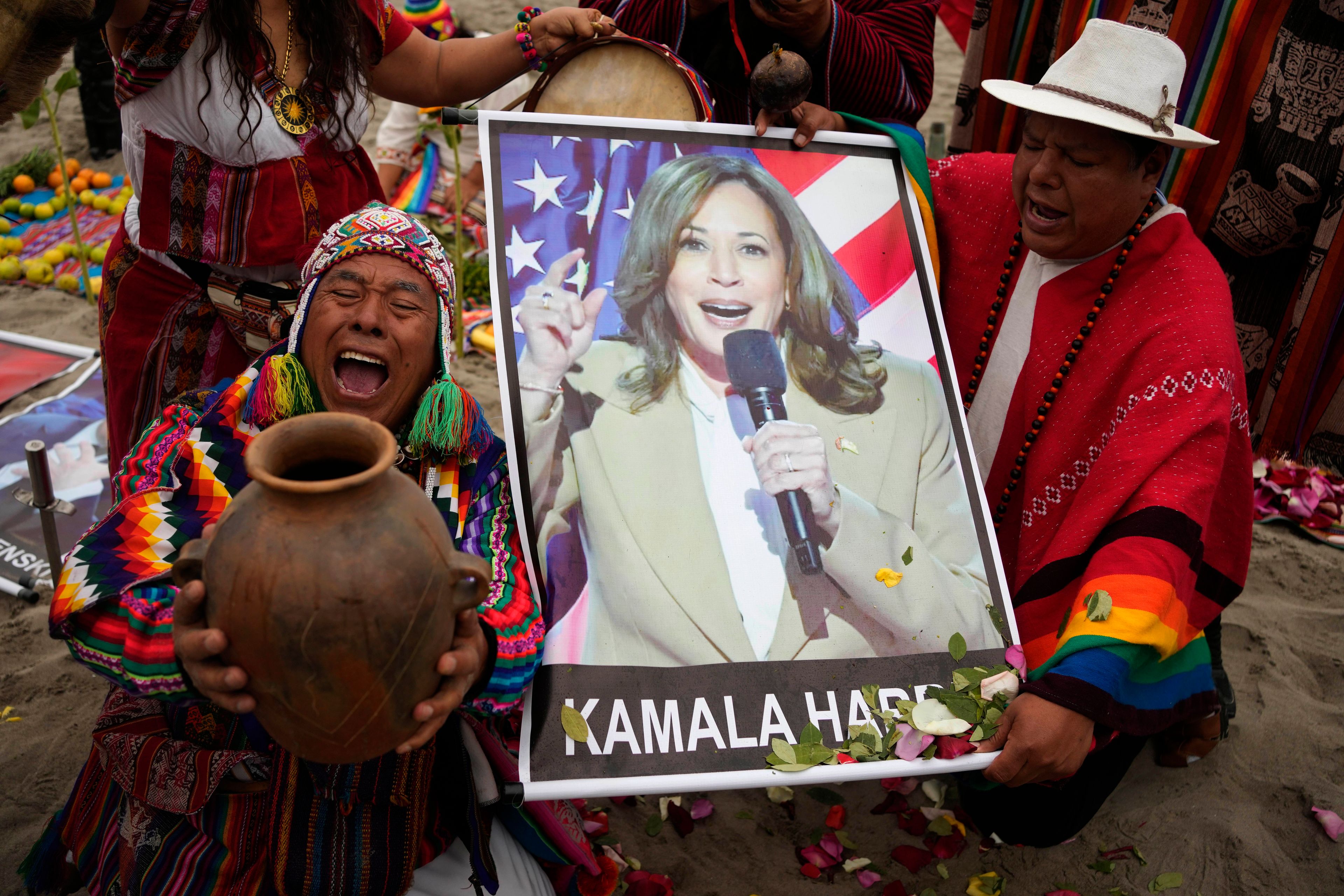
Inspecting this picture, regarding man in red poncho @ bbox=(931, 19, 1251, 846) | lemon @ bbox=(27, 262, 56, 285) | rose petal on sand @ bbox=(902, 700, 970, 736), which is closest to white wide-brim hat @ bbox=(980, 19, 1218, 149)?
man in red poncho @ bbox=(931, 19, 1251, 846)

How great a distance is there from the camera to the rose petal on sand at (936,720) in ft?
6.25

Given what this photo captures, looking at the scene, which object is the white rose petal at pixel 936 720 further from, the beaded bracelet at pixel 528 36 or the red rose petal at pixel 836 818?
the beaded bracelet at pixel 528 36

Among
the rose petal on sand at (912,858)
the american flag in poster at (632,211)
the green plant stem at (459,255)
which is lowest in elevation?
the rose petal on sand at (912,858)

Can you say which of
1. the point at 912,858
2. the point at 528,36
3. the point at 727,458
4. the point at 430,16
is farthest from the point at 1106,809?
the point at 430,16

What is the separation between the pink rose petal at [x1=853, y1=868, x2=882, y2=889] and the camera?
105 inches

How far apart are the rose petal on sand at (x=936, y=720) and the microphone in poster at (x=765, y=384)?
0.40 m

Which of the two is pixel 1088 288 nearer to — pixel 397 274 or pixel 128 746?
pixel 397 274

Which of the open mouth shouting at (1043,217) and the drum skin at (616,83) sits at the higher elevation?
the drum skin at (616,83)

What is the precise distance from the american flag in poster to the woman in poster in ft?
0.10

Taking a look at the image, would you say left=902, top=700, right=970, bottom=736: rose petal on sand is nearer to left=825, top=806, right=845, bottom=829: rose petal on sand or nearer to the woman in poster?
the woman in poster

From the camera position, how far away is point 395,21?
2688mm

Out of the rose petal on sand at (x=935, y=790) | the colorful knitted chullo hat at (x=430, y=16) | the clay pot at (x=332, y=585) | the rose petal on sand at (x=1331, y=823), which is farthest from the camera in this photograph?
the colorful knitted chullo hat at (x=430, y=16)

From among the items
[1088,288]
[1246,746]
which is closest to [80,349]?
[1088,288]

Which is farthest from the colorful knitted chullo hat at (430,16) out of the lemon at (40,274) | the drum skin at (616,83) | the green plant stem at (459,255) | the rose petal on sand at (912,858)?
the rose petal on sand at (912,858)
